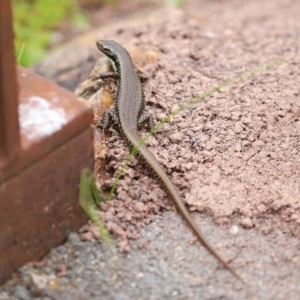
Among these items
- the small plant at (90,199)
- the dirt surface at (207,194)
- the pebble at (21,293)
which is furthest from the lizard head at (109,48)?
the pebble at (21,293)

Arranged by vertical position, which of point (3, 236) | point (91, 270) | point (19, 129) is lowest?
point (91, 270)

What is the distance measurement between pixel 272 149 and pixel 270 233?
0.67 meters

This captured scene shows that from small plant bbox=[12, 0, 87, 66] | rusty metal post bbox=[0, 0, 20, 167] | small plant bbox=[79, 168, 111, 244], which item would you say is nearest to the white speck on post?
rusty metal post bbox=[0, 0, 20, 167]

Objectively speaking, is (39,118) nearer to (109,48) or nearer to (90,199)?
(90,199)

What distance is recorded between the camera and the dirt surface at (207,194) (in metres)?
3.14

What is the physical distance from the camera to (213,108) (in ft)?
14.0

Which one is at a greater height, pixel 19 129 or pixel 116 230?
pixel 19 129

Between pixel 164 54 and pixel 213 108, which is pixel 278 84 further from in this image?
pixel 164 54

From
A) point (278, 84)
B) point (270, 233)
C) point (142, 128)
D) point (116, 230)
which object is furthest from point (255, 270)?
point (278, 84)

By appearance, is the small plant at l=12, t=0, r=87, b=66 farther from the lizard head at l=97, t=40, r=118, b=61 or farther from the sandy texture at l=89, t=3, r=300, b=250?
the sandy texture at l=89, t=3, r=300, b=250

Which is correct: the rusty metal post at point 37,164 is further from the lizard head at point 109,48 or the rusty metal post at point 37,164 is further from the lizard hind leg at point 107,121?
the lizard head at point 109,48

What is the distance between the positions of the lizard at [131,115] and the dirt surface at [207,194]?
0.05 m

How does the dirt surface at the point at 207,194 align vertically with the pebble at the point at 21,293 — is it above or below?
above

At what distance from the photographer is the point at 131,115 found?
4.43 metres
